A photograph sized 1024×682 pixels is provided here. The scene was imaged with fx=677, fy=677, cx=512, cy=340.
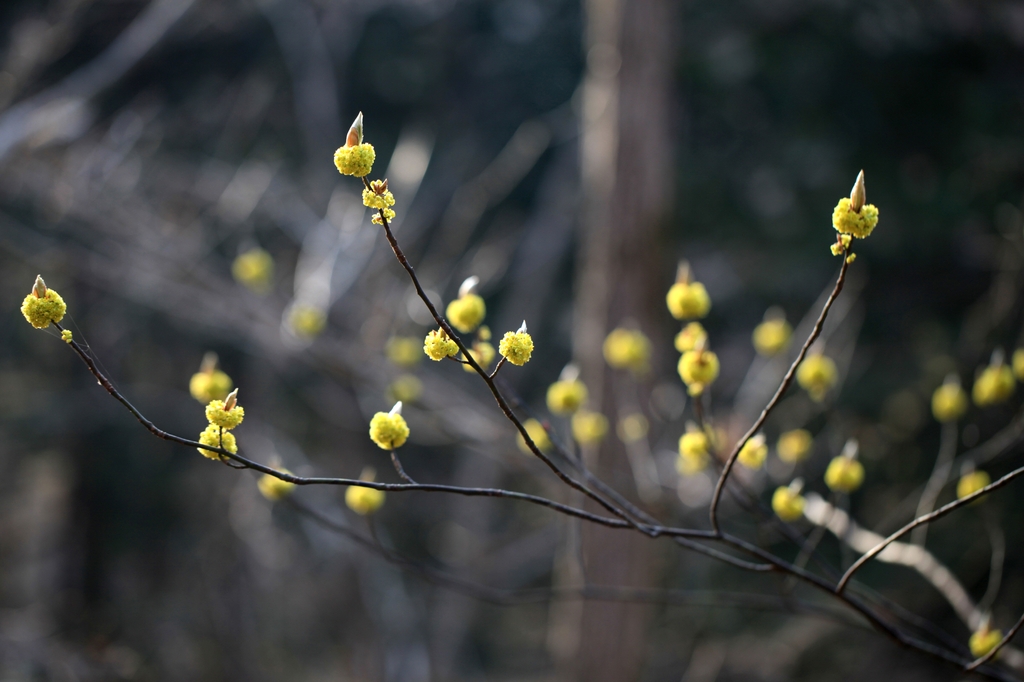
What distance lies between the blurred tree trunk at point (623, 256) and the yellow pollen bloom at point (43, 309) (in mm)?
2736

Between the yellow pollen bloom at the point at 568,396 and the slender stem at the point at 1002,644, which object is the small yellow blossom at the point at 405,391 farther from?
the slender stem at the point at 1002,644

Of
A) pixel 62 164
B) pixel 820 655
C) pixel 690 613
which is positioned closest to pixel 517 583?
pixel 690 613

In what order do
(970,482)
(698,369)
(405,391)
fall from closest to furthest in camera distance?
(698,369), (970,482), (405,391)

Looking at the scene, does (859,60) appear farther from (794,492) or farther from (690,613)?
(794,492)

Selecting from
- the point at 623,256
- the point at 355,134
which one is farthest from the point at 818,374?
the point at 623,256

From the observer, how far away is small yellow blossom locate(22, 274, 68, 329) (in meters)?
0.91

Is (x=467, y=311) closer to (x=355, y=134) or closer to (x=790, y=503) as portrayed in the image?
(x=355, y=134)

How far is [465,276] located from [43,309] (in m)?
4.66

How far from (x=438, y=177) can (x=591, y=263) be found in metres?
3.38

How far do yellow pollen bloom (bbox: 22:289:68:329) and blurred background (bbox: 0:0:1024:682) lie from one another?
165cm

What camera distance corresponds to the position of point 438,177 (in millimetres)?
6566

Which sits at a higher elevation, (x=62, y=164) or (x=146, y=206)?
(x=146, y=206)

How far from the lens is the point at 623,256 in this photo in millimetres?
3445

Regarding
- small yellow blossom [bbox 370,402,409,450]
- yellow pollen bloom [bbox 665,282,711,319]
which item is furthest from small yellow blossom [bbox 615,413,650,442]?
small yellow blossom [bbox 370,402,409,450]
